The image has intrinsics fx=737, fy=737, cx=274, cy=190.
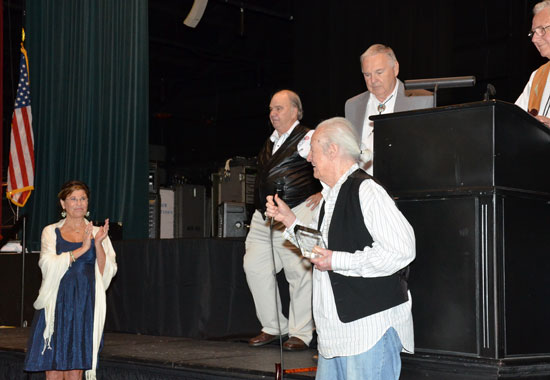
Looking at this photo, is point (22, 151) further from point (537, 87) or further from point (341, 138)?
point (341, 138)

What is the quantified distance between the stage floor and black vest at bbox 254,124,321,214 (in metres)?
0.92

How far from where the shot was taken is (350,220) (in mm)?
2566

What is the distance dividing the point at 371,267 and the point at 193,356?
232 cm

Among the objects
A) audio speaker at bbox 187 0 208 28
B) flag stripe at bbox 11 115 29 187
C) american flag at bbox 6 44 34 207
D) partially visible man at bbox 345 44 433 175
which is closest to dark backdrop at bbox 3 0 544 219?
american flag at bbox 6 44 34 207

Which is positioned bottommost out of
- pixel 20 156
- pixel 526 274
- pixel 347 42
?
pixel 526 274

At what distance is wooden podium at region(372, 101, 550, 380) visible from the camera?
2.94 m

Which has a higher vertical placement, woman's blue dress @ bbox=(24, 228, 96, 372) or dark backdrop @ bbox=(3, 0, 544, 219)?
dark backdrop @ bbox=(3, 0, 544, 219)

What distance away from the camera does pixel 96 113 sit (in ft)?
27.7

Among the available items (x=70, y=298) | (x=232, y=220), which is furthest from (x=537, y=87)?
(x=232, y=220)

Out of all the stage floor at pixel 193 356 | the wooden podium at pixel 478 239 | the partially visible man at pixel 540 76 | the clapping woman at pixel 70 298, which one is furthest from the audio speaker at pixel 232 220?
the wooden podium at pixel 478 239

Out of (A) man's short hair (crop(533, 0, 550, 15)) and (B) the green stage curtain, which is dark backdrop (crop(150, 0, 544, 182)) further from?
(A) man's short hair (crop(533, 0, 550, 15))

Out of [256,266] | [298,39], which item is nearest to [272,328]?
[256,266]

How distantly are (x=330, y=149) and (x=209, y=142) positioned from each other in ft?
48.9

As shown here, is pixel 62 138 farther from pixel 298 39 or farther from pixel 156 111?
pixel 156 111
